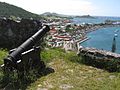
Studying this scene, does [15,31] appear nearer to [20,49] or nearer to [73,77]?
[20,49]

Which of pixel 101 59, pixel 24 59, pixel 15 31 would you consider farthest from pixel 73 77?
pixel 15 31

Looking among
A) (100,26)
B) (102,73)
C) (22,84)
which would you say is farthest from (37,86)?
(100,26)

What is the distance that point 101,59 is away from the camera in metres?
7.81

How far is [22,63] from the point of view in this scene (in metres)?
6.48

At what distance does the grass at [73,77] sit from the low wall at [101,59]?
0.72 feet

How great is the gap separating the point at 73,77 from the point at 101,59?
144cm

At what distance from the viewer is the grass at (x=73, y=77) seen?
6050 mm

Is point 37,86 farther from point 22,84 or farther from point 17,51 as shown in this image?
point 17,51

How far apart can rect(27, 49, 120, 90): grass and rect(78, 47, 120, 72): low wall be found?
0.22 m

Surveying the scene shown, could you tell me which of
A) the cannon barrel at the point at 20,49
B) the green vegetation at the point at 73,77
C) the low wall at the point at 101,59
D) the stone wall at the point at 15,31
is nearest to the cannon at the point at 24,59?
the cannon barrel at the point at 20,49

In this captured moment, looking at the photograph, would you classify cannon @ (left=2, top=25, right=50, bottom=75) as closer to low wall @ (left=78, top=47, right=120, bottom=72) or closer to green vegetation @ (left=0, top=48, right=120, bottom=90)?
green vegetation @ (left=0, top=48, right=120, bottom=90)

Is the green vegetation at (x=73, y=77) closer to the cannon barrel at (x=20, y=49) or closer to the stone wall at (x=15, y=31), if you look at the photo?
the cannon barrel at (x=20, y=49)

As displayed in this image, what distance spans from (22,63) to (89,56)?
237 cm

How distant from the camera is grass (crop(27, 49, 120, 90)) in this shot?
6.05m
